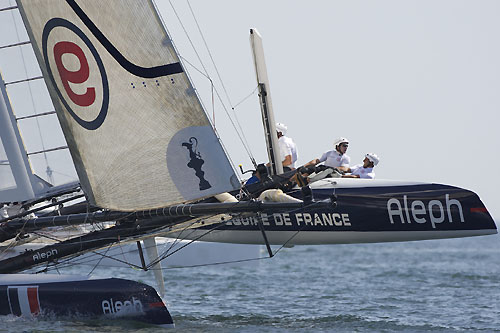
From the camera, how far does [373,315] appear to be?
14195mm

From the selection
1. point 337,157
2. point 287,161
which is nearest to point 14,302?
point 287,161

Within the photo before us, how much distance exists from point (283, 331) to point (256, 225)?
1.91 metres

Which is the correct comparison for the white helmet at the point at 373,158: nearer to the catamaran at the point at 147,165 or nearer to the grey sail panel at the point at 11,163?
the catamaran at the point at 147,165

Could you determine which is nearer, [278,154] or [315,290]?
[278,154]

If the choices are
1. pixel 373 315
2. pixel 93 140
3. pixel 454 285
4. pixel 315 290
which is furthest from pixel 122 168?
pixel 454 285

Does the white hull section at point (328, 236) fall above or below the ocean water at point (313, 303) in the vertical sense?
above

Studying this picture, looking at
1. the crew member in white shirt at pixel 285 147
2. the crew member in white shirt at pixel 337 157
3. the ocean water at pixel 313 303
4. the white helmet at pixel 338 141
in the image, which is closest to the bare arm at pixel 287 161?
the crew member in white shirt at pixel 285 147

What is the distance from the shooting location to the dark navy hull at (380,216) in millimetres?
12352

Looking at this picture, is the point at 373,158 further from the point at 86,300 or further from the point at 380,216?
the point at 86,300

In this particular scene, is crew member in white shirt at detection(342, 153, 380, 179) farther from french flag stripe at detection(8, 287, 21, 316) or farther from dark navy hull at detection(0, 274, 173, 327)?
french flag stripe at detection(8, 287, 21, 316)

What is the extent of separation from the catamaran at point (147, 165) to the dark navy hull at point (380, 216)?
14mm

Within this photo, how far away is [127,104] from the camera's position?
11.7m

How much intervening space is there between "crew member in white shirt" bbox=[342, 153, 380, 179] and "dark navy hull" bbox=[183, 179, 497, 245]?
773 mm

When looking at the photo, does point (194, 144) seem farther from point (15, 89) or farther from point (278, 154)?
point (15, 89)
